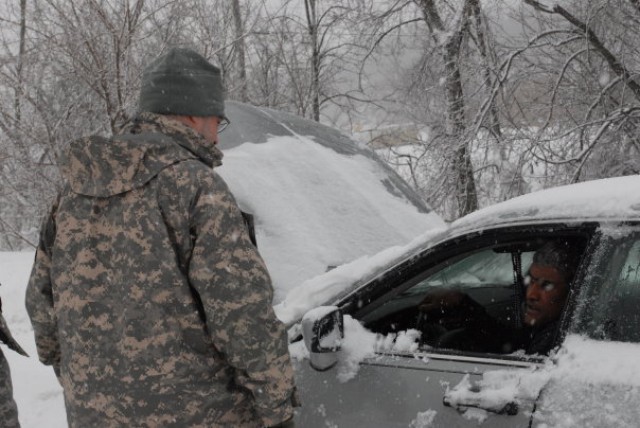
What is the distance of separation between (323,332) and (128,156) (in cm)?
87

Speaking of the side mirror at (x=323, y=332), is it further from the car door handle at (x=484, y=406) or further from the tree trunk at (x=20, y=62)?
the tree trunk at (x=20, y=62)

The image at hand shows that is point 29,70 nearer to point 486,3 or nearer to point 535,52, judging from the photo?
point 486,3

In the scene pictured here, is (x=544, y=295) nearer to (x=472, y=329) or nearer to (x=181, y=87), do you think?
(x=472, y=329)

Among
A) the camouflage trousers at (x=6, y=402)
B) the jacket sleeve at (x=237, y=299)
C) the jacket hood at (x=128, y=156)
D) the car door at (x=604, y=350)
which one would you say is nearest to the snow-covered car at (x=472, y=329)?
the car door at (x=604, y=350)

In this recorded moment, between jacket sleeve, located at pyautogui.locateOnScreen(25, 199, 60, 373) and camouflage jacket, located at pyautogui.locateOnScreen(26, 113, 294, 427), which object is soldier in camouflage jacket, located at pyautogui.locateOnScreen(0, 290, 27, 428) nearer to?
jacket sleeve, located at pyautogui.locateOnScreen(25, 199, 60, 373)

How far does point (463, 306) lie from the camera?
254 cm

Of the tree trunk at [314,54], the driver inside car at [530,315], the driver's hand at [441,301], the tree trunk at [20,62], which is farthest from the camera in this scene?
the tree trunk at [314,54]

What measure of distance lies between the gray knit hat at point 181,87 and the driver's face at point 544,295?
126cm

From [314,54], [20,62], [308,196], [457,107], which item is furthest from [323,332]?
[314,54]

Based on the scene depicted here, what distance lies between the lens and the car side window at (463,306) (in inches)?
89.3

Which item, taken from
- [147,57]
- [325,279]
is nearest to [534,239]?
[325,279]

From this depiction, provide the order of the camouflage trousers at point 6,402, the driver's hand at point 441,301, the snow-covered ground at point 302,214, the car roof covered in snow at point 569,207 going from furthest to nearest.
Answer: the snow-covered ground at point 302,214 < the camouflage trousers at point 6,402 < the driver's hand at point 441,301 < the car roof covered in snow at point 569,207

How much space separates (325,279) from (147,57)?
589 centimetres

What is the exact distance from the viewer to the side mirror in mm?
→ 2139
